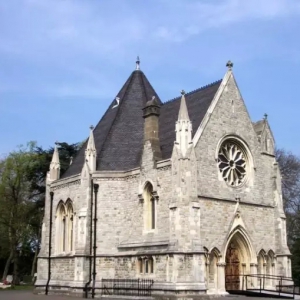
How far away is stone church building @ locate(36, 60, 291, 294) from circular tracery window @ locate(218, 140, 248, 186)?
55mm

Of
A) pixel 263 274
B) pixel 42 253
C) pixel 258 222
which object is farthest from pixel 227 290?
pixel 42 253

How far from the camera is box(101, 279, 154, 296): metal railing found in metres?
24.4

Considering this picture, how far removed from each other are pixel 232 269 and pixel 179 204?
5299 mm

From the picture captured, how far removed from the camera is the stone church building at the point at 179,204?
23.7 m

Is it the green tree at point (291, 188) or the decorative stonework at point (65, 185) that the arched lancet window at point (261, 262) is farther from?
the green tree at point (291, 188)

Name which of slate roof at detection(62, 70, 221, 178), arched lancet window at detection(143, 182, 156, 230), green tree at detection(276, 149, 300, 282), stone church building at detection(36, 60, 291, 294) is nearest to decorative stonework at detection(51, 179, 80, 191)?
stone church building at detection(36, 60, 291, 294)

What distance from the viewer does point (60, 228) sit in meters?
31.2

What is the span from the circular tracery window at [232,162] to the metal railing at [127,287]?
21.9ft

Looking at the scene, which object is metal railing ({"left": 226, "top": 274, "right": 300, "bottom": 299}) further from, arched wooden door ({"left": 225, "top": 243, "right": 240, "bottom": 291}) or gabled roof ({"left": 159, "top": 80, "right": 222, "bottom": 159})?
gabled roof ({"left": 159, "top": 80, "right": 222, "bottom": 159})

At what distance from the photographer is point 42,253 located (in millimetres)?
31609

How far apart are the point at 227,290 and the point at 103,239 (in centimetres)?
691

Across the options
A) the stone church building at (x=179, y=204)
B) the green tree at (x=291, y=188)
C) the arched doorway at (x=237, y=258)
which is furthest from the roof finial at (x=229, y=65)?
the green tree at (x=291, y=188)

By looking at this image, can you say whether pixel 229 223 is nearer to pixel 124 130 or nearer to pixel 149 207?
pixel 149 207

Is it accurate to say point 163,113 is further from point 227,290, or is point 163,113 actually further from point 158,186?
point 227,290
